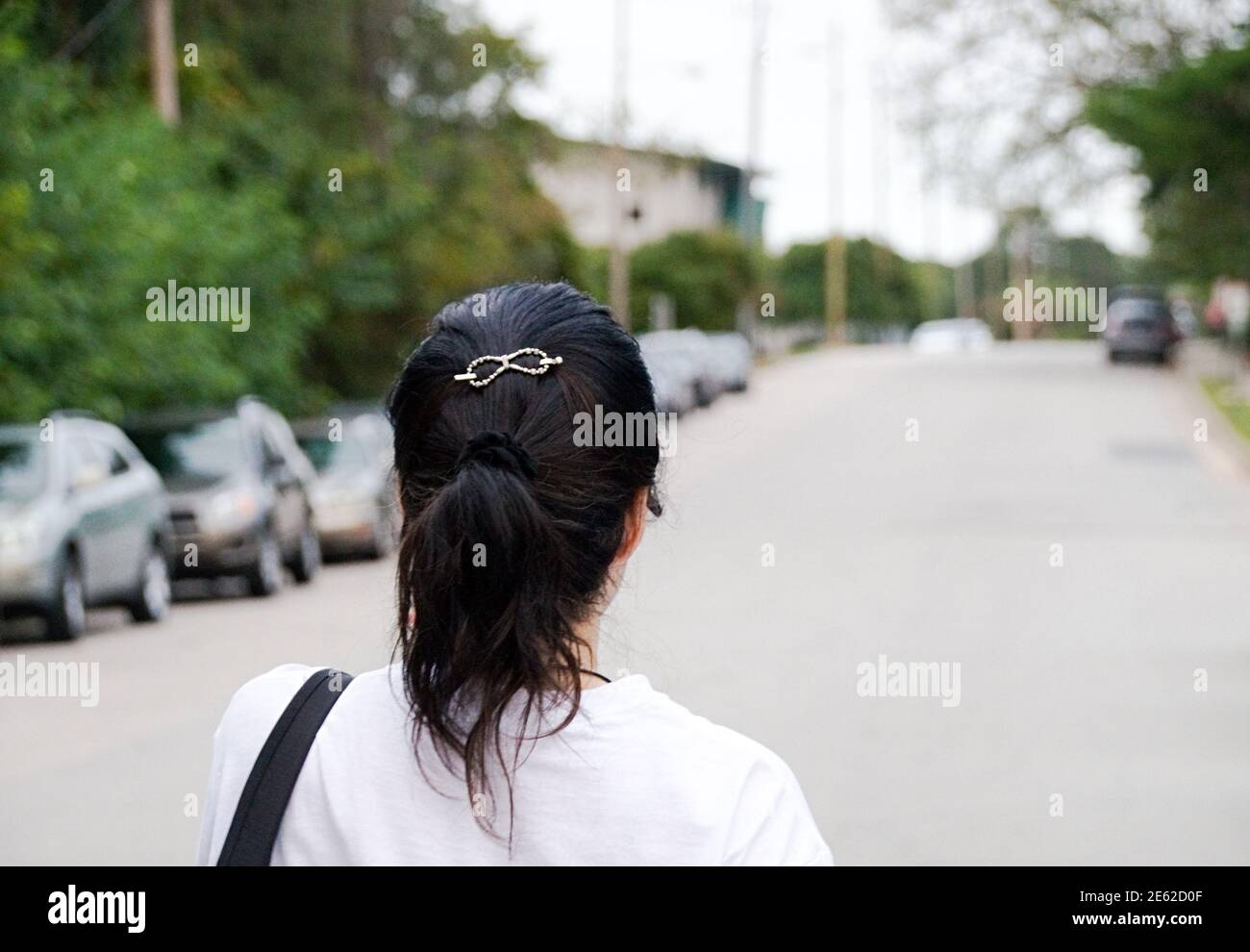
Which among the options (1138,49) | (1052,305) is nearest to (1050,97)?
(1138,49)

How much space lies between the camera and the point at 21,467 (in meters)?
14.1

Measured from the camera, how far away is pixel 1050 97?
48.8 metres

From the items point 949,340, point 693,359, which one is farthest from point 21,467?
point 949,340

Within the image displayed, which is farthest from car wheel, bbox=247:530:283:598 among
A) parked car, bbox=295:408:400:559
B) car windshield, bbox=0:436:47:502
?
car windshield, bbox=0:436:47:502

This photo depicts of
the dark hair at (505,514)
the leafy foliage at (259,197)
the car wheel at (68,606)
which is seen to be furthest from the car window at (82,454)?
the dark hair at (505,514)

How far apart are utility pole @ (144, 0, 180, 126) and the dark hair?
2145cm

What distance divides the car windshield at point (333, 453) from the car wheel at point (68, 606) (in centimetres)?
709

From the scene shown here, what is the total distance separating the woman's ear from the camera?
2.13 meters

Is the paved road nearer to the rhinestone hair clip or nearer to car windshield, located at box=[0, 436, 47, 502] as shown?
the rhinestone hair clip

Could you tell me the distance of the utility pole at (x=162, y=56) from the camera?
888 inches

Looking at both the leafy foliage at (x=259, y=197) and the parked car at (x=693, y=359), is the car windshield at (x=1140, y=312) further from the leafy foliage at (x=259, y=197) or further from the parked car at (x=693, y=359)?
the leafy foliage at (x=259, y=197)

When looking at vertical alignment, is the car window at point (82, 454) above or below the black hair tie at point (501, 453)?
below

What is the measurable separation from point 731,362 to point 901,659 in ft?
115

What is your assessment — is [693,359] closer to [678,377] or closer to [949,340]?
[678,377]
